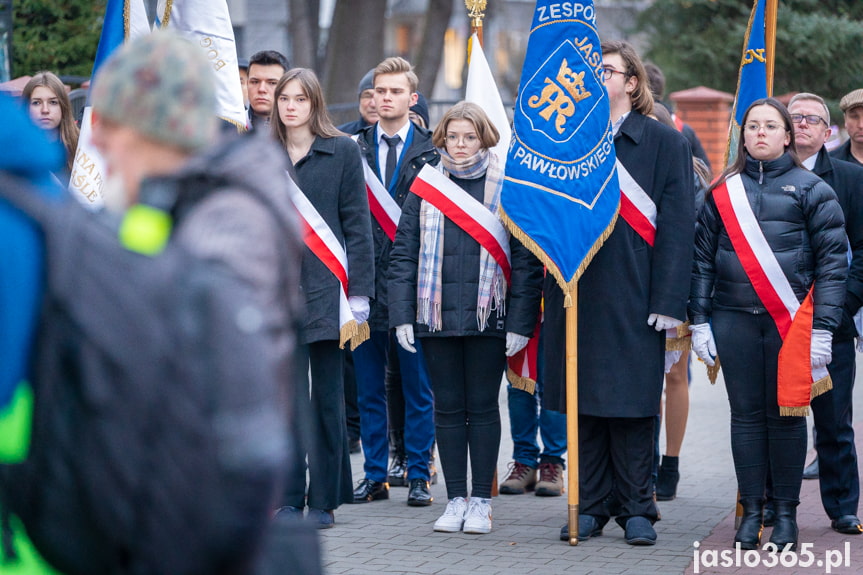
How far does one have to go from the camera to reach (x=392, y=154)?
7.41m

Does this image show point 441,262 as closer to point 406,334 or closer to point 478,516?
point 406,334

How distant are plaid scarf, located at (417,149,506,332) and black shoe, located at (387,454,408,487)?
1579 millimetres

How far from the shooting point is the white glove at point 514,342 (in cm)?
598

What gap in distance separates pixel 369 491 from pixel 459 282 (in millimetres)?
1472

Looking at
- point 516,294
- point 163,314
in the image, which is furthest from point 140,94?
point 516,294

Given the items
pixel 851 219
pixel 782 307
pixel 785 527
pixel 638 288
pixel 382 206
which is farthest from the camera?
pixel 382 206

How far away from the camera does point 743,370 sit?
5.73 metres

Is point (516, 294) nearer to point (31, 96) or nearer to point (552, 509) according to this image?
point (552, 509)

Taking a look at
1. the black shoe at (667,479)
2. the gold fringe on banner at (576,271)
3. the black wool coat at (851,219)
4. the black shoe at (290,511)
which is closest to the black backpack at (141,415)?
the gold fringe on banner at (576,271)

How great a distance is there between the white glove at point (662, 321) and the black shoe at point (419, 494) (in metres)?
1.69

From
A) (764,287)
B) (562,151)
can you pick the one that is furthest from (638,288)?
(562,151)

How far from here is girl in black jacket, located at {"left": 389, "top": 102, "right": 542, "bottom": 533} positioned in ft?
19.9

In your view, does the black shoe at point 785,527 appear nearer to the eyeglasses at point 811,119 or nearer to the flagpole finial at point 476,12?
the eyeglasses at point 811,119

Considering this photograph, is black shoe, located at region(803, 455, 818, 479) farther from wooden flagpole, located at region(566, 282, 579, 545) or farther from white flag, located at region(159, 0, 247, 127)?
white flag, located at region(159, 0, 247, 127)
